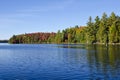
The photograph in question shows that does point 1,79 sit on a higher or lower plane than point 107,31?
lower

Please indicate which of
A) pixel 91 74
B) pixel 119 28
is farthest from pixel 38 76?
pixel 119 28

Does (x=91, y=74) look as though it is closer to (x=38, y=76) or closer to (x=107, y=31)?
(x=38, y=76)

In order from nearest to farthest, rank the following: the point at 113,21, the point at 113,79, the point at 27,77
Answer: the point at 113,79 → the point at 27,77 → the point at 113,21

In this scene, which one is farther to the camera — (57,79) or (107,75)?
(107,75)

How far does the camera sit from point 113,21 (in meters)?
181

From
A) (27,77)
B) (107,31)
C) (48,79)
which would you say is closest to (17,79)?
(27,77)

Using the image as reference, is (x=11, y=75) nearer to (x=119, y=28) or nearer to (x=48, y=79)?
(x=48, y=79)

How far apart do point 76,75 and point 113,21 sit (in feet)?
487

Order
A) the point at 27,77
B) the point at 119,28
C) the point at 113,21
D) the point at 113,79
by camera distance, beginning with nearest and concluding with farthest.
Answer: the point at 113,79 → the point at 27,77 → the point at 119,28 → the point at 113,21

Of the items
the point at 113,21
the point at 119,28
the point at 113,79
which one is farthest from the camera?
the point at 113,21

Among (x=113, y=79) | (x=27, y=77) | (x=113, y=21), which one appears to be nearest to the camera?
(x=113, y=79)

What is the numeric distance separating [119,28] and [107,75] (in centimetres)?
13337

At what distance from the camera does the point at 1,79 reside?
35.8m

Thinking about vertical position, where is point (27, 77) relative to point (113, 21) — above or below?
below
